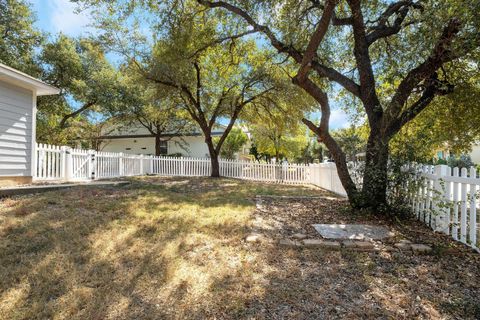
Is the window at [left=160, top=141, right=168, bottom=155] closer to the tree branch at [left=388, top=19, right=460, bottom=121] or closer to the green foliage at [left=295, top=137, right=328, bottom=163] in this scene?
the tree branch at [left=388, top=19, right=460, bottom=121]

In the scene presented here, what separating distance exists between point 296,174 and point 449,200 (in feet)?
35.6

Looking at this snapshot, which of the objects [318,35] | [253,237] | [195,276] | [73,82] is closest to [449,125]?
[318,35]

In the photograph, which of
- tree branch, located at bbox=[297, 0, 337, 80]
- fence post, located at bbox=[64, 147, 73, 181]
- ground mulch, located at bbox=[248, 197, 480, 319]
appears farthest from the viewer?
fence post, located at bbox=[64, 147, 73, 181]

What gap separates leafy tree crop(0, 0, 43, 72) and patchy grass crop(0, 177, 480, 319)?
44.4 feet

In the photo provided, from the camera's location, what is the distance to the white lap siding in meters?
6.74

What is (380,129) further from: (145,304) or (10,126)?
(10,126)

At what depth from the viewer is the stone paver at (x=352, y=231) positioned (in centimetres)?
400

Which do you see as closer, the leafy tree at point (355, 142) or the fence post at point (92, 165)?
the leafy tree at point (355, 142)

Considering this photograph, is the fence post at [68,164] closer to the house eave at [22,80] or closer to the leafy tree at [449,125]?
the house eave at [22,80]

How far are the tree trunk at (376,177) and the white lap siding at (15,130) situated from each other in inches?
321

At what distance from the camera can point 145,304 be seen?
7.93 feet

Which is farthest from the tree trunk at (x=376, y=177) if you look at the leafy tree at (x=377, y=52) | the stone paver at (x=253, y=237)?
the stone paver at (x=253, y=237)

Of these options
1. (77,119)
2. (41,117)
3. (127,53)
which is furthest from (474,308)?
(77,119)

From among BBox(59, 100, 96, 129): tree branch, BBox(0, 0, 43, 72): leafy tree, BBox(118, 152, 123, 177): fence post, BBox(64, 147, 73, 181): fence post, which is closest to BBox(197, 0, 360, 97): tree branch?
BBox(64, 147, 73, 181): fence post
